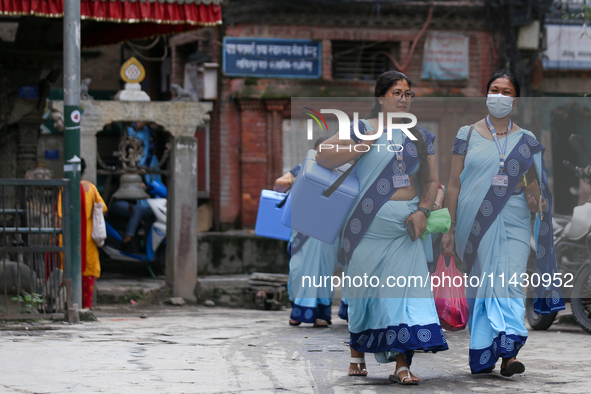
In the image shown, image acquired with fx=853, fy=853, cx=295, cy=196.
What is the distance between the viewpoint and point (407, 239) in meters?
5.19

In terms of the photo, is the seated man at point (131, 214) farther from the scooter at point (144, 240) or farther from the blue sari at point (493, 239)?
the blue sari at point (493, 239)

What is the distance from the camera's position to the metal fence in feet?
24.7

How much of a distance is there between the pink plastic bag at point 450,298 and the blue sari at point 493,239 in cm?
112

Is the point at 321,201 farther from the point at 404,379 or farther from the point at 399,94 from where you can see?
the point at 404,379

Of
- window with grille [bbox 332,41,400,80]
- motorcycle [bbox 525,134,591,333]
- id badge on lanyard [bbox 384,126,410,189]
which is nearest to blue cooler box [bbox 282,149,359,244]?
id badge on lanyard [bbox 384,126,410,189]

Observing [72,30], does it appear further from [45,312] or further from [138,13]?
[45,312]

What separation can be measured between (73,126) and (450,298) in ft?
12.4

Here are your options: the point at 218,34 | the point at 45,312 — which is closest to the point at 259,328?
the point at 45,312

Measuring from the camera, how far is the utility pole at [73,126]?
25.6ft

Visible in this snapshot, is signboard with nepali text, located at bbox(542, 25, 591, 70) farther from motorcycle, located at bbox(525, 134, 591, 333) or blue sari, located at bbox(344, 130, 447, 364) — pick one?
blue sari, located at bbox(344, 130, 447, 364)

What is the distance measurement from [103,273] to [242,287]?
9.74 feet

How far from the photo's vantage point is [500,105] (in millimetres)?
5508

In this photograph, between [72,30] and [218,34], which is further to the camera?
[218,34]

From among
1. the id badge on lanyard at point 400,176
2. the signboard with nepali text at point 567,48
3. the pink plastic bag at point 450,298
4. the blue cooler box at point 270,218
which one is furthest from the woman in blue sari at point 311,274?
the signboard with nepali text at point 567,48
